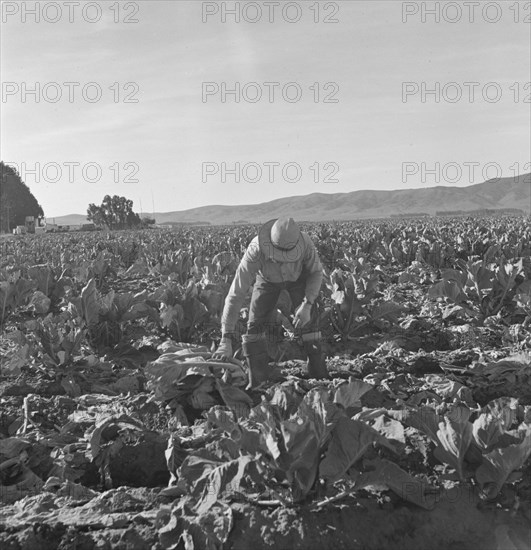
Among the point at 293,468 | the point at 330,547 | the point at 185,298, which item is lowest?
the point at 330,547

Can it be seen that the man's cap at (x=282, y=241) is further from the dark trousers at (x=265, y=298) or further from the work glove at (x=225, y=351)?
the work glove at (x=225, y=351)

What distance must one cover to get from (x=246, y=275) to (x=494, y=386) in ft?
6.48

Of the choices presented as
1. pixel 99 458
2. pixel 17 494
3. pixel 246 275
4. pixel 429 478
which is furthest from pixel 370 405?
pixel 17 494

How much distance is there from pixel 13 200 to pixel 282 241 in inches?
3405

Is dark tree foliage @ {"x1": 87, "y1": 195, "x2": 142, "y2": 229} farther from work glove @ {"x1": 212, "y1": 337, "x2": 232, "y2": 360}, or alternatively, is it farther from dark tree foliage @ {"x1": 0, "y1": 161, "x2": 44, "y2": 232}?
work glove @ {"x1": 212, "y1": 337, "x2": 232, "y2": 360}

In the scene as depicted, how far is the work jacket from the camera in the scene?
14.5 feet

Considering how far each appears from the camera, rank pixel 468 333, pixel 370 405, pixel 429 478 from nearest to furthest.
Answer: pixel 429 478 < pixel 370 405 < pixel 468 333

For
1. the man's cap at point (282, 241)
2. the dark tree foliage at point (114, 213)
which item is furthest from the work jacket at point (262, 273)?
the dark tree foliage at point (114, 213)

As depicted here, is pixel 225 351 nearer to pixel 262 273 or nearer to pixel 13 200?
pixel 262 273

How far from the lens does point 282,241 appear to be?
4.29 meters

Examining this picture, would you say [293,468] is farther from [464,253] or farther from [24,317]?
[464,253]

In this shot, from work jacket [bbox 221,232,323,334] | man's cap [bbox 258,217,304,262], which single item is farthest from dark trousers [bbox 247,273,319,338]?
man's cap [bbox 258,217,304,262]

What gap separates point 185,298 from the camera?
5992 mm

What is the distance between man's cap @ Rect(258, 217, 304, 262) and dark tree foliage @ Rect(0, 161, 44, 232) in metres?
82.2
